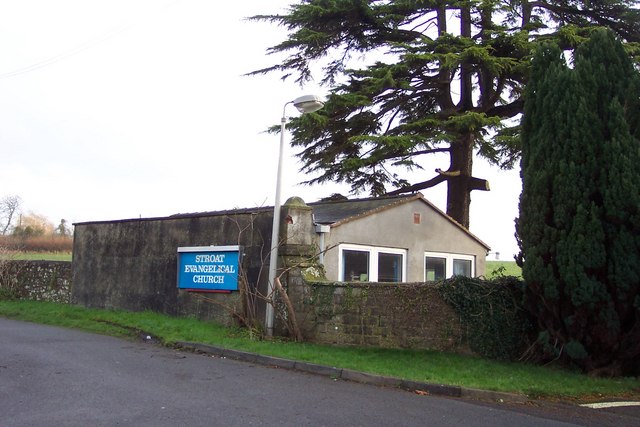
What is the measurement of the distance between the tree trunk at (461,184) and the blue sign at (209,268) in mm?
9166

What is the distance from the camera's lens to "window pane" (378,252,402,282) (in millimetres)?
15023

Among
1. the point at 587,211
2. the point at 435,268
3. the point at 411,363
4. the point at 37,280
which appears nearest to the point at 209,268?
the point at 411,363

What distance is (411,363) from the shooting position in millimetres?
9539

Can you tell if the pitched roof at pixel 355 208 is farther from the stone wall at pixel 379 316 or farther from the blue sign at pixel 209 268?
the stone wall at pixel 379 316

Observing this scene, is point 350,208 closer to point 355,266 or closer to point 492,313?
point 355,266

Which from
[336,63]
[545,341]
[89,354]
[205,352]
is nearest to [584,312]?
[545,341]

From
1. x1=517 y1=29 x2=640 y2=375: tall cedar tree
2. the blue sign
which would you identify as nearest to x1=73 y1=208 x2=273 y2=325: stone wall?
the blue sign

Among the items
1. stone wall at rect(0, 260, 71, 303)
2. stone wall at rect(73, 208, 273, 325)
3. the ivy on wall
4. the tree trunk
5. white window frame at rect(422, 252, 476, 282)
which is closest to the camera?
the ivy on wall

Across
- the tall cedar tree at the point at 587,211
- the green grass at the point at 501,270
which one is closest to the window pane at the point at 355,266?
the green grass at the point at 501,270

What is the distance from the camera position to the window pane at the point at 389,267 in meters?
15.0

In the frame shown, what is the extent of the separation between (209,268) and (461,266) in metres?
7.57

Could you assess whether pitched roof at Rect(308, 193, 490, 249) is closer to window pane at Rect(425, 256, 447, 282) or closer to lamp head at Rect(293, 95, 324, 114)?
window pane at Rect(425, 256, 447, 282)

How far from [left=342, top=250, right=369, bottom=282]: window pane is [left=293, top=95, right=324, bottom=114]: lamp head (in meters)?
4.17

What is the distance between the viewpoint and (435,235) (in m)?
16.2
